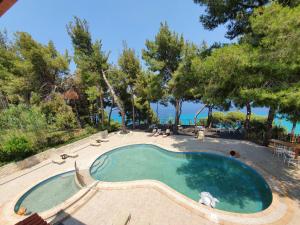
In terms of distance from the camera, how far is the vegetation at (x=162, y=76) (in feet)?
16.5

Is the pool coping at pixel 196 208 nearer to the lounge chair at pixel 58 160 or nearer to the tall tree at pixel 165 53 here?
the lounge chair at pixel 58 160

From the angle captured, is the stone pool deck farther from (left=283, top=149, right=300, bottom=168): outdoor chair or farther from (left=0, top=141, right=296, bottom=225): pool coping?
(left=283, top=149, right=300, bottom=168): outdoor chair

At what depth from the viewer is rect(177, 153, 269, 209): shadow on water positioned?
6.33 meters

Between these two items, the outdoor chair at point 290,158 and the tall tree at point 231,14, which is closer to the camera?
the tall tree at point 231,14

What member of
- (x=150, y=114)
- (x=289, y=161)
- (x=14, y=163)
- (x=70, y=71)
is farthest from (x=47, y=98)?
(x=289, y=161)

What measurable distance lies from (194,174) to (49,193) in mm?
7164

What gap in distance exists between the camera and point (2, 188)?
6.93 meters

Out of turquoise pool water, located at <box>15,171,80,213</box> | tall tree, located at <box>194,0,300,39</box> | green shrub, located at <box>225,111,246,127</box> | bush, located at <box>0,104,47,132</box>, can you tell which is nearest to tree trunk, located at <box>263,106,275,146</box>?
tall tree, located at <box>194,0,300,39</box>

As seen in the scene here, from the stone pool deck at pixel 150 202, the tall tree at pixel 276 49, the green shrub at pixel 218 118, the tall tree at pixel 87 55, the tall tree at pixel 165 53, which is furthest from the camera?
the green shrub at pixel 218 118

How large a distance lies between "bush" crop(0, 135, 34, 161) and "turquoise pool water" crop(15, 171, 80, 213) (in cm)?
292

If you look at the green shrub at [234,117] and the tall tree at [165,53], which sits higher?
the tall tree at [165,53]

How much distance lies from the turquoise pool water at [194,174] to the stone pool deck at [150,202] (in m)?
0.65

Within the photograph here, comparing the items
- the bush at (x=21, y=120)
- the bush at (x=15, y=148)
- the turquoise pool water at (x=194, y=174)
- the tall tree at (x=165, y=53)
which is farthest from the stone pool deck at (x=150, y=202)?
the tall tree at (x=165, y=53)

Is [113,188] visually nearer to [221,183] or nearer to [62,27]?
[221,183]
